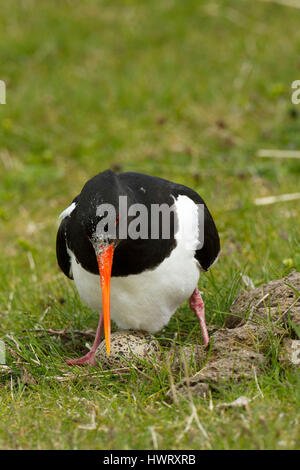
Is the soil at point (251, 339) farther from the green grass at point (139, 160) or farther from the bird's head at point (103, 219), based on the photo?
the bird's head at point (103, 219)

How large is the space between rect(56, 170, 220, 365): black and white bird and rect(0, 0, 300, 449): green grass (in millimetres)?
330

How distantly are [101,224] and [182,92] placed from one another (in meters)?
5.83

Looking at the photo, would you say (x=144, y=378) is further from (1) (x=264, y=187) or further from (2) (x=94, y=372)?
(1) (x=264, y=187)

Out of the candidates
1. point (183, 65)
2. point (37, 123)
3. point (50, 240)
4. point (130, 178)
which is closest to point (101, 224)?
point (130, 178)

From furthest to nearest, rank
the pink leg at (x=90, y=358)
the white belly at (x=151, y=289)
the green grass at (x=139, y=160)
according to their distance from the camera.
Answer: the pink leg at (x=90, y=358) < the white belly at (x=151, y=289) < the green grass at (x=139, y=160)

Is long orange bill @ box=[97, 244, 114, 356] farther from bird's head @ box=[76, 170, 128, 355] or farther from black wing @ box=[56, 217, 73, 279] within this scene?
black wing @ box=[56, 217, 73, 279]

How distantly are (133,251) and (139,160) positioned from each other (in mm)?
4413

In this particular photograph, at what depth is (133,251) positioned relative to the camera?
14.0 feet

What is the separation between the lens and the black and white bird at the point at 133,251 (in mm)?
4098

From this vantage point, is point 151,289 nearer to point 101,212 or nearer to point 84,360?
point 101,212

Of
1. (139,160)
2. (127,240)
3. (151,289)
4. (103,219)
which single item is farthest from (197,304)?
(139,160)

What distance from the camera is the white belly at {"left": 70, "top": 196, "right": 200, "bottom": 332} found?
4.39 m

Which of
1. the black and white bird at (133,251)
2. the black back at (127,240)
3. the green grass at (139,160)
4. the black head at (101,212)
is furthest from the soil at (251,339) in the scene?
the black head at (101,212)
